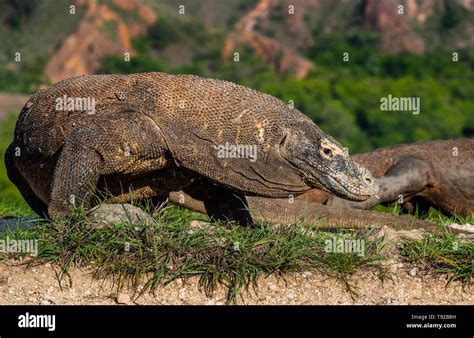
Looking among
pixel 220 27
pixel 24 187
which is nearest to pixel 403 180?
pixel 24 187

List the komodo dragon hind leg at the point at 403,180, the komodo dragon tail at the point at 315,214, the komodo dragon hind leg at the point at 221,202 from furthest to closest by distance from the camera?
1. the komodo dragon hind leg at the point at 403,180
2. the komodo dragon tail at the point at 315,214
3. the komodo dragon hind leg at the point at 221,202

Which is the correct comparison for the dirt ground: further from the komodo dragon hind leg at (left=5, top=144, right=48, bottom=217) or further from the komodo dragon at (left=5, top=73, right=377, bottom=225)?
the komodo dragon hind leg at (left=5, top=144, right=48, bottom=217)

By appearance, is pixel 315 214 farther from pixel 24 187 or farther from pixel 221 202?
pixel 24 187

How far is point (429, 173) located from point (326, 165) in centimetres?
458

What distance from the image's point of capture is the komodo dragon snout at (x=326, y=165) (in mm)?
5902

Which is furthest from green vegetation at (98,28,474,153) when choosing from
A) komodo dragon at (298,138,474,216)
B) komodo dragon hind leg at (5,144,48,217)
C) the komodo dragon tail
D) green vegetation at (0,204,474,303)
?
green vegetation at (0,204,474,303)

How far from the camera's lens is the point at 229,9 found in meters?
60.8

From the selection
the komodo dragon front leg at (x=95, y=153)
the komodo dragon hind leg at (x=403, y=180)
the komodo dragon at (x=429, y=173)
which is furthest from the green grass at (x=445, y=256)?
the komodo dragon at (x=429, y=173)

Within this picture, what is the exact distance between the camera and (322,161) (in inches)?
233

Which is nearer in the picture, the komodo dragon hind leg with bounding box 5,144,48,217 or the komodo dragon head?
the komodo dragon head

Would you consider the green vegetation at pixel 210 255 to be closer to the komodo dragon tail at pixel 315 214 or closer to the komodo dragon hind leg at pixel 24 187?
the komodo dragon hind leg at pixel 24 187

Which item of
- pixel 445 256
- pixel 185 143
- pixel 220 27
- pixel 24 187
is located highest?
pixel 220 27

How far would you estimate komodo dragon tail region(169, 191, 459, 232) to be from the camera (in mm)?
7243

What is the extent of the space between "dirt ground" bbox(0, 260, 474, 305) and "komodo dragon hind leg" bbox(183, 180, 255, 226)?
1136 mm
